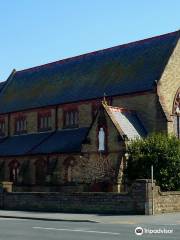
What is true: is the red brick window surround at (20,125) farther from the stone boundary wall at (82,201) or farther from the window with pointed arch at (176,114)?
the stone boundary wall at (82,201)

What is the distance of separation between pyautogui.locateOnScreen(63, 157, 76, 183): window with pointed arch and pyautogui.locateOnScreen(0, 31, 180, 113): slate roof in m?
6.65

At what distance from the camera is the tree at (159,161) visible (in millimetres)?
33656

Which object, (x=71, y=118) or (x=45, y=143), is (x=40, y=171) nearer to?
(x=45, y=143)

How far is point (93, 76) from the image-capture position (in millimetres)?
47812

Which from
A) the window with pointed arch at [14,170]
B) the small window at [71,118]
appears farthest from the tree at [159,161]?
the window with pointed arch at [14,170]

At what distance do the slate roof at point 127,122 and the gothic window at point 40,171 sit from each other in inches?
349

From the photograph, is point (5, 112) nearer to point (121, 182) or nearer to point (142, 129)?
point (142, 129)

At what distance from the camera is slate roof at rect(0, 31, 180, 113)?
141ft

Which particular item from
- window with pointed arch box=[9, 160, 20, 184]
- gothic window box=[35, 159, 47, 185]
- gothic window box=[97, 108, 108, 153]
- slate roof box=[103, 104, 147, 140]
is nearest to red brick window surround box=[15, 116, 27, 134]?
window with pointed arch box=[9, 160, 20, 184]

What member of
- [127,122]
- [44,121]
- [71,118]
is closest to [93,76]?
[71,118]

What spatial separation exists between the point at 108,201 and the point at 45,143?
1759cm

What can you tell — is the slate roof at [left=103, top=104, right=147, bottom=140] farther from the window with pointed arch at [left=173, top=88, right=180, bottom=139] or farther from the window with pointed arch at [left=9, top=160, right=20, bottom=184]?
the window with pointed arch at [left=9, top=160, right=20, bottom=184]

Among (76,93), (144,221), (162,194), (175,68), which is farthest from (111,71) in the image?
(144,221)

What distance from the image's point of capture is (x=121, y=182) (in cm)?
3522
